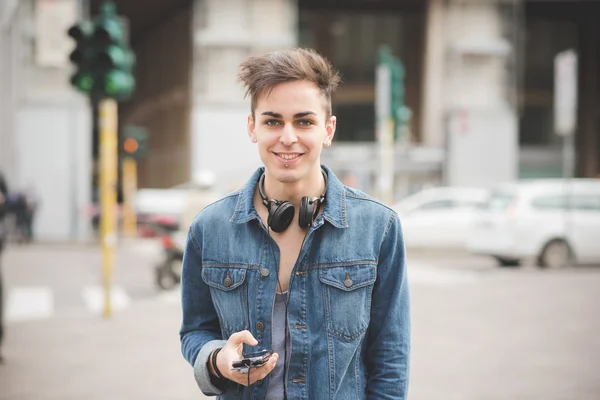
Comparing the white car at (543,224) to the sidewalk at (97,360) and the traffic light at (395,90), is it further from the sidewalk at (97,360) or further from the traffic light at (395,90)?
the sidewalk at (97,360)

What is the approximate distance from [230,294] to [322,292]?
0.25m

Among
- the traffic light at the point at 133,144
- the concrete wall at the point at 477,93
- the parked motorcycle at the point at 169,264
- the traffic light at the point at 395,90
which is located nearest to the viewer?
the parked motorcycle at the point at 169,264

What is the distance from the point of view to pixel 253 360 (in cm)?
222

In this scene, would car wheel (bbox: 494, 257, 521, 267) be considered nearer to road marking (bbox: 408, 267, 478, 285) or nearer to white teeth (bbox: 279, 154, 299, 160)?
road marking (bbox: 408, 267, 478, 285)

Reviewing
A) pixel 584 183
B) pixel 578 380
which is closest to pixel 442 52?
pixel 584 183

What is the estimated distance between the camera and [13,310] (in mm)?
11383

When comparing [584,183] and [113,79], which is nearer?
[113,79]

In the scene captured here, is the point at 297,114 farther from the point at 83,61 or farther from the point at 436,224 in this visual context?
the point at 436,224

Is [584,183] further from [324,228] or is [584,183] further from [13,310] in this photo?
[324,228]

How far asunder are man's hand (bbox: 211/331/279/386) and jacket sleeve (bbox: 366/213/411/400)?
1.15 ft

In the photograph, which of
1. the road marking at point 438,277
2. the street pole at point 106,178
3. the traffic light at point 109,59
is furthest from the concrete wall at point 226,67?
the traffic light at point 109,59

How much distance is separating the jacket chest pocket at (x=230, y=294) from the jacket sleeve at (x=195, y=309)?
0.27 ft

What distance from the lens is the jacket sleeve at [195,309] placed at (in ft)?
8.29

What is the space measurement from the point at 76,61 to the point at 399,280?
856 cm
